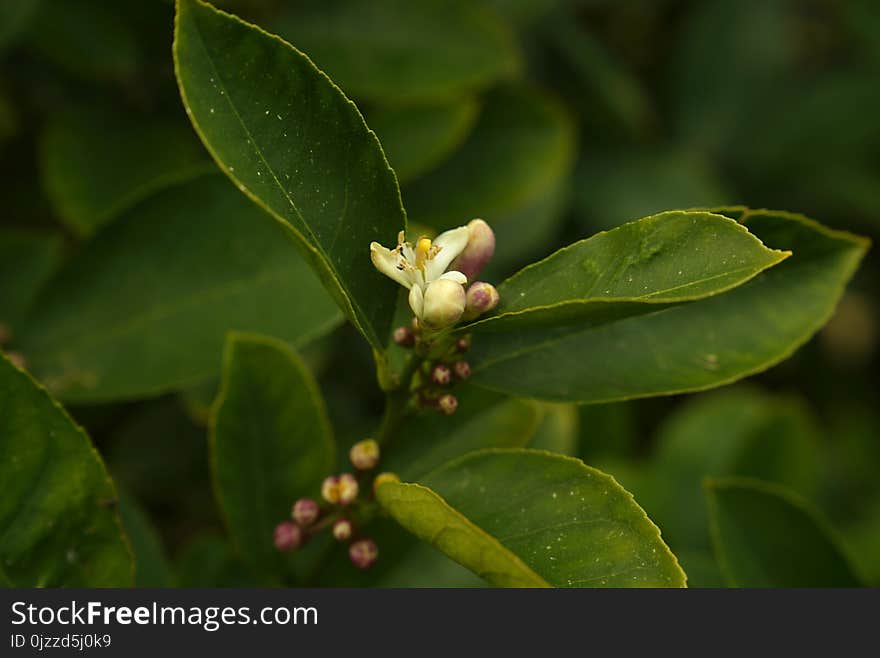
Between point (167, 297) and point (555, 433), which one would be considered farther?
point (555, 433)

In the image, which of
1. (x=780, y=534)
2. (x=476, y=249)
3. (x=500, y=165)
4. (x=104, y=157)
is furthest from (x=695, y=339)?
(x=104, y=157)

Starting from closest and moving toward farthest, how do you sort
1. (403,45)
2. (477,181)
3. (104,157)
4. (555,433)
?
(555,433), (104,157), (403,45), (477,181)

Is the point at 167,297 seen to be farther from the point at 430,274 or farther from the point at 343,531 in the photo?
the point at 430,274

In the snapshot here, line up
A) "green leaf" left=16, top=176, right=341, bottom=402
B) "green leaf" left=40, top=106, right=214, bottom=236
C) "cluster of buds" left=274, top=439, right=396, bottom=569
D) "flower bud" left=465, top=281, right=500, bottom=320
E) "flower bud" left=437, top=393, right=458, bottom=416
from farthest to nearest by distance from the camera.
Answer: "green leaf" left=40, top=106, right=214, bottom=236, "green leaf" left=16, top=176, right=341, bottom=402, "cluster of buds" left=274, top=439, right=396, bottom=569, "flower bud" left=437, top=393, right=458, bottom=416, "flower bud" left=465, top=281, right=500, bottom=320

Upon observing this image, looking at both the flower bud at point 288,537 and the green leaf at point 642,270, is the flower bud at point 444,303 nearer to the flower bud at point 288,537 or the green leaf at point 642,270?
the green leaf at point 642,270

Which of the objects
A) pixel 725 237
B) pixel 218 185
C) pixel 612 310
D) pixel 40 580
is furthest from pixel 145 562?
pixel 725 237

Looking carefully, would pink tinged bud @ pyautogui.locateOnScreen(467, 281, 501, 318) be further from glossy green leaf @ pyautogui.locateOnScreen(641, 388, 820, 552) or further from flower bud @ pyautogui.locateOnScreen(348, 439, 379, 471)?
glossy green leaf @ pyautogui.locateOnScreen(641, 388, 820, 552)

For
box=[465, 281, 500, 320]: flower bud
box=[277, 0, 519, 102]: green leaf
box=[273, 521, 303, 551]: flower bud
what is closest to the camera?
box=[465, 281, 500, 320]: flower bud

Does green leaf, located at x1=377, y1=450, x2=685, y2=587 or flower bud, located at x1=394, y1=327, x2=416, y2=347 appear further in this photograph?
flower bud, located at x1=394, y1=327, x2=416, y2=347

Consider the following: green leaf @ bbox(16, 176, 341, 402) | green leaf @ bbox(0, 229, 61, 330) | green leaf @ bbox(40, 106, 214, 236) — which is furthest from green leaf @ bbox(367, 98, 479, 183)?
green leaf @ bbox(0, 229, 61, 330)
